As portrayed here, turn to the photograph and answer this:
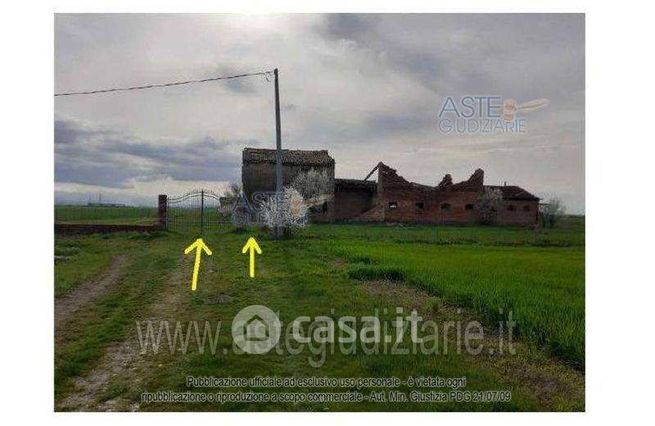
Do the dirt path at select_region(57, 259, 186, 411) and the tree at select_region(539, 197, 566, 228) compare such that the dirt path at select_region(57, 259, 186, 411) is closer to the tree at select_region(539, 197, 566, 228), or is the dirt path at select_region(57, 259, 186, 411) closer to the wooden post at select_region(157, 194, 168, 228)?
the wooden post at select_region(157, 194, 168, 228)

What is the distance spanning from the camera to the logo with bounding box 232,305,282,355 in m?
4.00

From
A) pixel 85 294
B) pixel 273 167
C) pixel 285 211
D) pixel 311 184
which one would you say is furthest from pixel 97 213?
pixel 311 184

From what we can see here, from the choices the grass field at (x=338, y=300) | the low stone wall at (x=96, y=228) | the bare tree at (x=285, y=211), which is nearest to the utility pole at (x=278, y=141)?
the bare tree at (x=285, y=211)

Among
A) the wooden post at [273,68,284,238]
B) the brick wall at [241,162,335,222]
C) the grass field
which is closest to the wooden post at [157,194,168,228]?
the grass field

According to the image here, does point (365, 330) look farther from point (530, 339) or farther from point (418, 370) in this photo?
point (530, 339)

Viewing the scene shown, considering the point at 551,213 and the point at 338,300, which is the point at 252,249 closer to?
the point at 338,300

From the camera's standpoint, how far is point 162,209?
6395mm

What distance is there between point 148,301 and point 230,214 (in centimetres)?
198

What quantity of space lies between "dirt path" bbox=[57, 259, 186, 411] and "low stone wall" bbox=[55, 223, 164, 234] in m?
1.50

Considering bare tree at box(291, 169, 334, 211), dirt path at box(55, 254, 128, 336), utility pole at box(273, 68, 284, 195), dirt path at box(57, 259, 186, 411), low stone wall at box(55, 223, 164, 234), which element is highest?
utility pole at box(273, 68, 284, 195)

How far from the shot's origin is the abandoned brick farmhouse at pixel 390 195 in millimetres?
5418

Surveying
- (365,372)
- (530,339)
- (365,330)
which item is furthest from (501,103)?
(365,372)

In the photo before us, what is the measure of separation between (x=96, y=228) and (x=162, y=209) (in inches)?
38.5

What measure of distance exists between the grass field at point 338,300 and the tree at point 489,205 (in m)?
0.21
